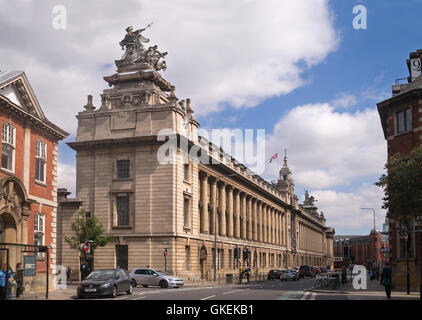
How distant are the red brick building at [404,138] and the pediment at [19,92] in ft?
79.6

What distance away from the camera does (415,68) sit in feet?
170

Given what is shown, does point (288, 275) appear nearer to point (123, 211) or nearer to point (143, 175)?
point (123, 211)

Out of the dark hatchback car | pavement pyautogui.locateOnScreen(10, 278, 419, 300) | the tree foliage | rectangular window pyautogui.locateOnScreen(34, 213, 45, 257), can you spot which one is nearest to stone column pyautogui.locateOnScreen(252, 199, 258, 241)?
the tree foliage

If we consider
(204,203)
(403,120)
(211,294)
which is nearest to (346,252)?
(403,120)

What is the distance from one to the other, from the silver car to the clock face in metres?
26.9

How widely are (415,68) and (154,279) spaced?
28656 millimetres

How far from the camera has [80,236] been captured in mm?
51875

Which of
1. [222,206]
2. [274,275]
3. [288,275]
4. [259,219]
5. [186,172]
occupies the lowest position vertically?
[274,275]

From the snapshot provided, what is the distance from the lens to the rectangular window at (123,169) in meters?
60.3

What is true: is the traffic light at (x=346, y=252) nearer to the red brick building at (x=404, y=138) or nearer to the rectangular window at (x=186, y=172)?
the red brick building at (x=404, y=138)

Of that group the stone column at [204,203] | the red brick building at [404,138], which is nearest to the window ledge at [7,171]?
the red brick building at [404,138]

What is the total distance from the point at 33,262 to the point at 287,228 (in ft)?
344
